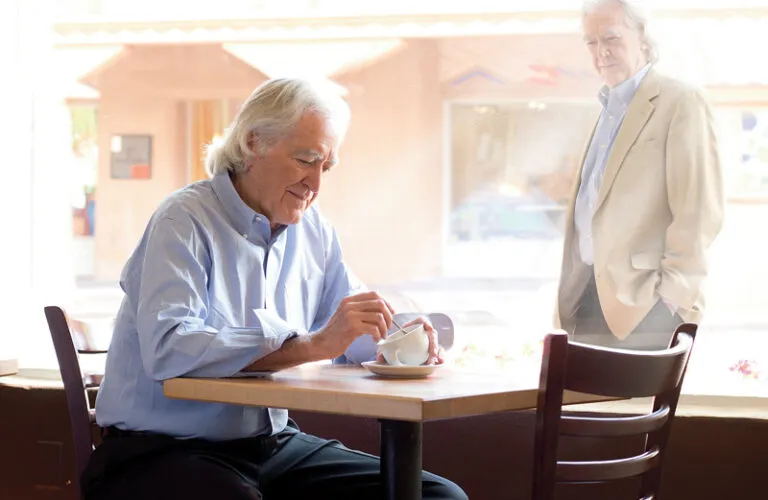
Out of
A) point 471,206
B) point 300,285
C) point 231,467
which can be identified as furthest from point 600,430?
point 471,206

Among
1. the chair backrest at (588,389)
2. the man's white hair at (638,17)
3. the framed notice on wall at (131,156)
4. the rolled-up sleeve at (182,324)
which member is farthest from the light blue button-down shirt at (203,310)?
the framed notice on wall at (131,156)

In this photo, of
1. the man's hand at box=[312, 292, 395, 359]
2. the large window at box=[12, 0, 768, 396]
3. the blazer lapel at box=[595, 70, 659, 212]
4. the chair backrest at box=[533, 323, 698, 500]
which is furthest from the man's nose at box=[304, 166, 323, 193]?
the large window at box=[12, 0, 768, 396]

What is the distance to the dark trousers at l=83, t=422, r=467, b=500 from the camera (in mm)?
1770

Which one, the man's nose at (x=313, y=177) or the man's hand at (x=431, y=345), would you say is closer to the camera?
the man's hand at (x=431, y=345)

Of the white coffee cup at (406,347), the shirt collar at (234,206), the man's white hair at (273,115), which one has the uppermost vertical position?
the man's white hair at (273,115)

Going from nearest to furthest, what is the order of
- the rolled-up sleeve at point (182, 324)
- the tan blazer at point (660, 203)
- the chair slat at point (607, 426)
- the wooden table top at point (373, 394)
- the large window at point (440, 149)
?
the wooden table top at point (373, 394) < the chair slat at point (607, 426) < the rolled-up sleeve at point (182, 324) < the tan blazer at point (660, 203) < the large window at point (440, 149)

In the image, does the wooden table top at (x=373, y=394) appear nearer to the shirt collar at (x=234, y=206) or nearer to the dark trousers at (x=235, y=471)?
the dark trousers at (x=235, y=471)

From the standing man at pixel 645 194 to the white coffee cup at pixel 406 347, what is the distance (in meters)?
1.16

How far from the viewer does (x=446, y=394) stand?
→ 1562 mm

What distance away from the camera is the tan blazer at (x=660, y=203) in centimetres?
286

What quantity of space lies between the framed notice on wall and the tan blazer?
2161mm

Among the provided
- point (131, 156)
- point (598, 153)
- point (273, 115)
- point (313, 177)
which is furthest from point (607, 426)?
point (131, 156)

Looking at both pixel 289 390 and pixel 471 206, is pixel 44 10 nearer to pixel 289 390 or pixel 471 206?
pixel 471 206

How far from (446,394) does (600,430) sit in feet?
0.93
